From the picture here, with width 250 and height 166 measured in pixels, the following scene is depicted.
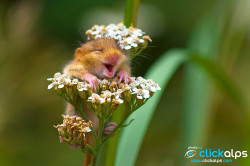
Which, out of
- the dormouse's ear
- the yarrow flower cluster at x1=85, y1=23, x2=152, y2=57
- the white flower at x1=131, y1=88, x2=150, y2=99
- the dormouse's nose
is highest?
the yarrow flower cluster at x1=85, y1=23, x2=152, y2=57

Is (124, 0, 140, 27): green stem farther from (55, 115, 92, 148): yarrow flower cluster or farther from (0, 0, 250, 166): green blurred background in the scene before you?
(0, 0, 250, 166): green blurred background

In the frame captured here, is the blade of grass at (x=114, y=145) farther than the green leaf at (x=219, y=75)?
No

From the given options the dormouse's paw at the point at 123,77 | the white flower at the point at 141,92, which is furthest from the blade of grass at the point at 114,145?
the white flower at the point at 141,92

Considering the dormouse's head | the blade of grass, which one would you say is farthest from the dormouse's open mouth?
the blade of grass

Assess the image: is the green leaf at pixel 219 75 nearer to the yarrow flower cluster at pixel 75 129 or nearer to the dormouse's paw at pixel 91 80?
the dormouse's paw at pixel 91 80

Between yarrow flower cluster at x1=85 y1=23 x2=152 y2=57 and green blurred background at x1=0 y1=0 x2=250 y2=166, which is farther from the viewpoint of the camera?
green blurred background at x1=0 y1=0 x2=250 y2=166

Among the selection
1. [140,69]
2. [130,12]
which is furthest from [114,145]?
[140,69]

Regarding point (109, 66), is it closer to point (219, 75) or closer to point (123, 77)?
point (123, 77)
